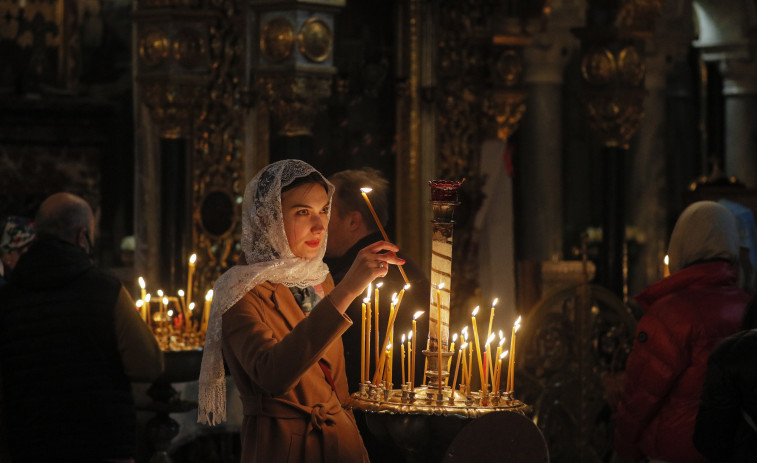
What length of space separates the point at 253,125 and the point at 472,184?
1523 mm

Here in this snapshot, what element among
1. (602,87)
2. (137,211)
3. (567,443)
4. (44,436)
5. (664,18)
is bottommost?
(567,443)

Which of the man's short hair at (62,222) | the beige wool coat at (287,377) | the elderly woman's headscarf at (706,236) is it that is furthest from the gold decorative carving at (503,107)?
the beige wool coat at (287,377)

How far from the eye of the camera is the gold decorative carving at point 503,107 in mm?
8883

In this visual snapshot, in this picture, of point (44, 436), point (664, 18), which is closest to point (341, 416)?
point (44, 436)

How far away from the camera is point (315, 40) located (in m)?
7.58

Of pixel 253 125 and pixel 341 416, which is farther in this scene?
pixel 253 125

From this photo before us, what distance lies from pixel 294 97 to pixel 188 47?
66 centimetres

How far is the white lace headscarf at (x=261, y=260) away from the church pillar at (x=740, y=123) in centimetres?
902

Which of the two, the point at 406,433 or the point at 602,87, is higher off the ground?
the point at 602,87

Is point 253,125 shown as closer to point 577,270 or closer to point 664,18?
point 577,270

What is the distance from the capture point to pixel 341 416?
3777 mm

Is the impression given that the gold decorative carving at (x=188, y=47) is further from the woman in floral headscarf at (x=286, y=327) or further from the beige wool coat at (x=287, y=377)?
the beige wool coat at (x=287, y=377)

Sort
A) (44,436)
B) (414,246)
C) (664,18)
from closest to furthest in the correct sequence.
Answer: (44,436) → (414,246) → (664,18)

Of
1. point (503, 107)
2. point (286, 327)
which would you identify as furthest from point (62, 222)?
point (503, 107)
